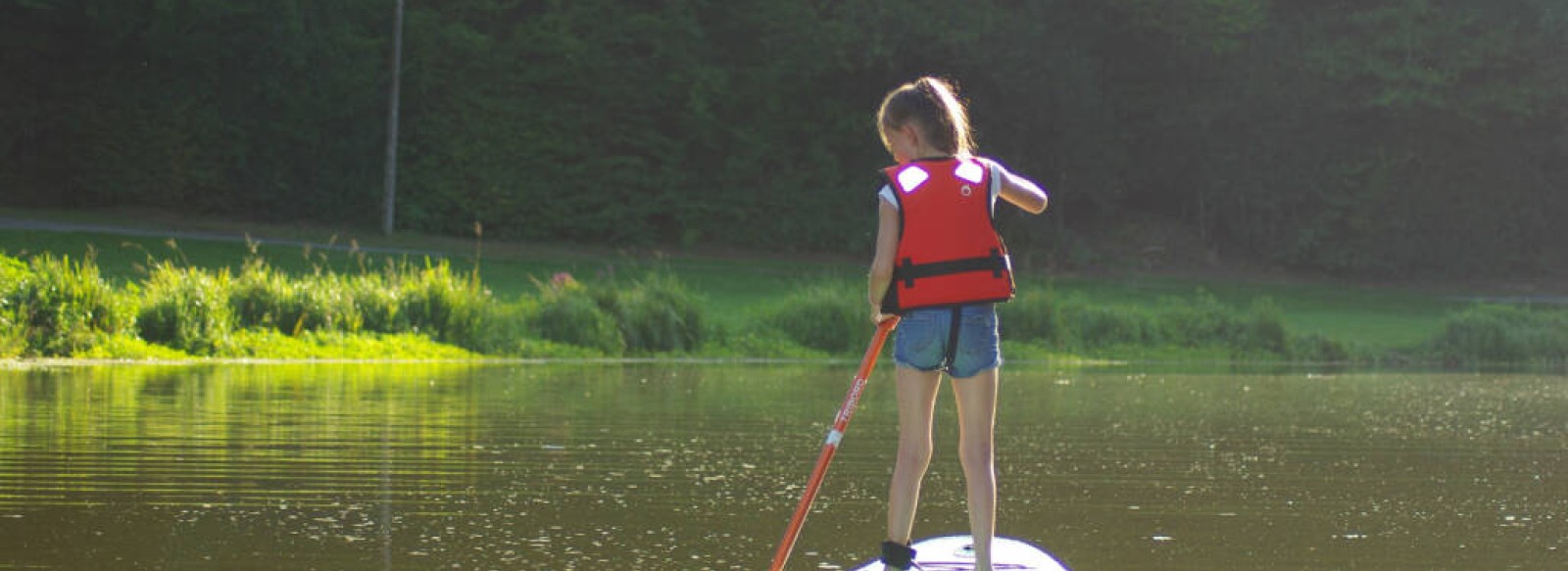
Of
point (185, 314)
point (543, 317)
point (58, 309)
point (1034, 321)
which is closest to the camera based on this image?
point (58, 309)

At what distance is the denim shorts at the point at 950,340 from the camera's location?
643 centimetres

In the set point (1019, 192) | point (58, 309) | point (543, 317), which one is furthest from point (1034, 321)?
point (1019, 192)

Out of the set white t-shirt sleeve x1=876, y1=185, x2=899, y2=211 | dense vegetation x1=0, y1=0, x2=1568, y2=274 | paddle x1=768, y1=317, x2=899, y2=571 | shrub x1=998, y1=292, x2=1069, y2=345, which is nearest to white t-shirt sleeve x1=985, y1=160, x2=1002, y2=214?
white t-shirt sleeve x1=876, y1=185, x2=899, y2=211

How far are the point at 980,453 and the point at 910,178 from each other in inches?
36.4

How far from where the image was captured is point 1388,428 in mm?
14055

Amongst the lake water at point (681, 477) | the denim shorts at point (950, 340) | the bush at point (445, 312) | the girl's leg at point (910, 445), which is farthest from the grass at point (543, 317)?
the denim shorts at point (950, 340)

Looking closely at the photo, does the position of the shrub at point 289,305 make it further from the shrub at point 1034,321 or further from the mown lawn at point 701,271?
the shrub at point 1034,321

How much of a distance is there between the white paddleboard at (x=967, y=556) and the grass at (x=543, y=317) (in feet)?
44.0

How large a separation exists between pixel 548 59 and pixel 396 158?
13.0 ft

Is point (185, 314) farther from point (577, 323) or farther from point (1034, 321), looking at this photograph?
point (1034, 321)

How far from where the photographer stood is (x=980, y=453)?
6.49 metres

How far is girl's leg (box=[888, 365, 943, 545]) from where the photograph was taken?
21.4ft

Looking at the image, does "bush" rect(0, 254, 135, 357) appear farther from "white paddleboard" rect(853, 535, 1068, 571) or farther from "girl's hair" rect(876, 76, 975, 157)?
"girl's hair" rect(876, 76, 975, 157)

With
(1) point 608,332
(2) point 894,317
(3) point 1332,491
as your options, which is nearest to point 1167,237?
(1) point 608,332
